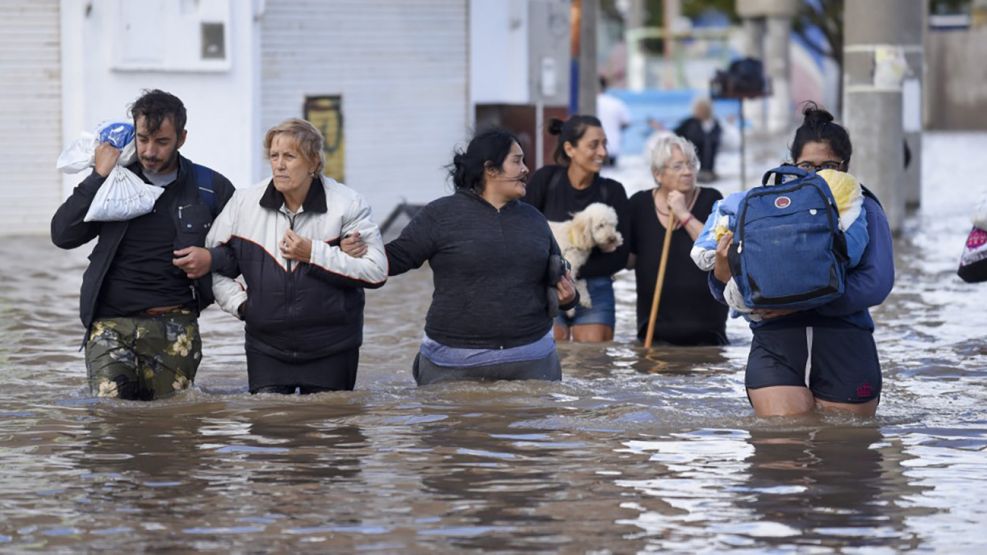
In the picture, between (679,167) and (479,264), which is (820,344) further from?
(679,167)

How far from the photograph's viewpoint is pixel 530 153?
2267cm

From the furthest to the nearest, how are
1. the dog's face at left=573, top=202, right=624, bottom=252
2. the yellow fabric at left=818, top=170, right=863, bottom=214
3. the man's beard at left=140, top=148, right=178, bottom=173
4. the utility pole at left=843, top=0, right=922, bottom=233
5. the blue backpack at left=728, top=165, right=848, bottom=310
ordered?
the utility pole at left=843, top=0, right=922, bottom=233, the dog's face at left=573, top=202, right=624, bottom=252, the man's beard at left=140, top=148, right=178, bottom=173, the yellow fabric at left=818, top=170, right=863, bottom=214, the blue backpack at left=728, top=165, right=848, bottom=310

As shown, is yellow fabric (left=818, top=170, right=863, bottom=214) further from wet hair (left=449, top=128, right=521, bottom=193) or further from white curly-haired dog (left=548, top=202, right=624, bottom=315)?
white curly-haired dog (left=548, top=202, right=624, bottom=315)

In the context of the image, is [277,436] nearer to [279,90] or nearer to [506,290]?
[506,290]

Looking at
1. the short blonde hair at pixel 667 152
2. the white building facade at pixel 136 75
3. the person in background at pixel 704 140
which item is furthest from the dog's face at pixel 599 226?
the person in background at pixel 704 140

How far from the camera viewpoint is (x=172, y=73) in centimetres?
1969

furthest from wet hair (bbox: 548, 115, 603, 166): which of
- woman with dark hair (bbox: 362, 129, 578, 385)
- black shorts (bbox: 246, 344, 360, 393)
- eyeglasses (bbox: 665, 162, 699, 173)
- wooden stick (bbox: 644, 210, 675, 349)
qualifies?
black shorts (bbox: 246, 344, 360, 393)

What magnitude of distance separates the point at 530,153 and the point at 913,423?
46.1ft

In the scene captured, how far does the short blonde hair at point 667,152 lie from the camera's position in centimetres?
1098

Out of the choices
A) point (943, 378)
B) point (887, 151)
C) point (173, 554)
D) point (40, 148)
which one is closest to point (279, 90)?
point (40, 148)

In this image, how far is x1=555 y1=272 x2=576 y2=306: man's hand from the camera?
356 inches

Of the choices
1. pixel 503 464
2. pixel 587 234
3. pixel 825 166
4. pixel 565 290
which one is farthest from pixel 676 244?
pixel 503 464

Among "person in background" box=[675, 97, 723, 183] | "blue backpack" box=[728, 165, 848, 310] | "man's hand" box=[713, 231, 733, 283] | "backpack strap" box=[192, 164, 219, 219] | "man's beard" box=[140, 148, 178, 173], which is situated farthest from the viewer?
"person in background" box=[675, 97, 723, 183]

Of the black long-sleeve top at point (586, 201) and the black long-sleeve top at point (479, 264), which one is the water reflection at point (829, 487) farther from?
the black long-sleeve top at point (586, 201)
